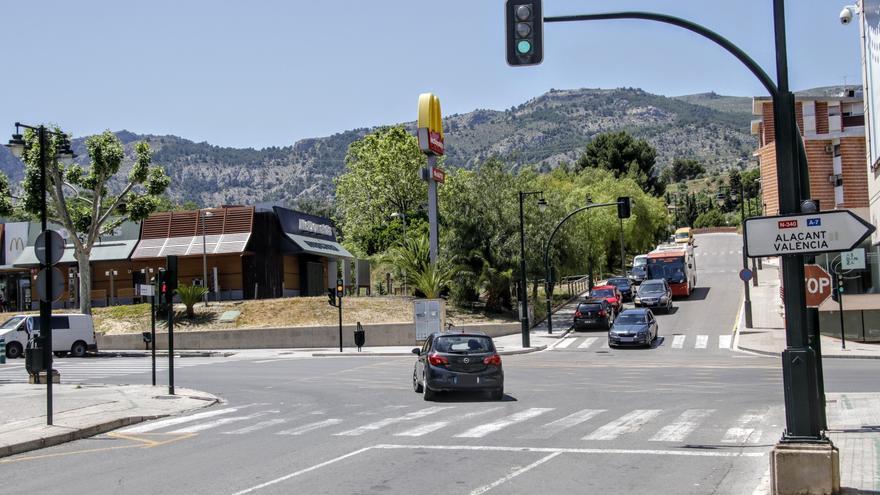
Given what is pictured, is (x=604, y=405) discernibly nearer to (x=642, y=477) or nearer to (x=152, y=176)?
(x=642, y=477)

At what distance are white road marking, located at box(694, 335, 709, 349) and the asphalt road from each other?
434 inches

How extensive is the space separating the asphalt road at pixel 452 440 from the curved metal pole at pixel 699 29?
15.1 ft

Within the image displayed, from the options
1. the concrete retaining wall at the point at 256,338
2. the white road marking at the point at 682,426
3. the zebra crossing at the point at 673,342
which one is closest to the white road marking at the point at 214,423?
the white road marking at the point at 682,426

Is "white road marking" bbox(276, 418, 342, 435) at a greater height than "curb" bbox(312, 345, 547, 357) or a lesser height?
greater

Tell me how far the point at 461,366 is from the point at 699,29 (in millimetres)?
10847

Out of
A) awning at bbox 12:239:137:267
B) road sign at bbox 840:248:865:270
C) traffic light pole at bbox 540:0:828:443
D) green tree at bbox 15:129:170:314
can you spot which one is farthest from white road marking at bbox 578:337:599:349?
awning at bbox 12:239:137:267

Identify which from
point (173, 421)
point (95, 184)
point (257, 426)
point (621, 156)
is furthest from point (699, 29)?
point (621, 156)

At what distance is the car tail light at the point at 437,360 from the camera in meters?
19.5

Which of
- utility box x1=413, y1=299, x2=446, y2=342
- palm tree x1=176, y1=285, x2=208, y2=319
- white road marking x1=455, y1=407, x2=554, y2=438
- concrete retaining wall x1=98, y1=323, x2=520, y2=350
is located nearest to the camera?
white road marking x1=455, y1=407, x2=554, y2=438

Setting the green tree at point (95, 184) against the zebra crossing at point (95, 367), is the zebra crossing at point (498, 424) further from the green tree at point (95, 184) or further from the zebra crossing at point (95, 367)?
the green tree at point (95, 184)

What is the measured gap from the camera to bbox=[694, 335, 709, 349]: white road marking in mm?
38791

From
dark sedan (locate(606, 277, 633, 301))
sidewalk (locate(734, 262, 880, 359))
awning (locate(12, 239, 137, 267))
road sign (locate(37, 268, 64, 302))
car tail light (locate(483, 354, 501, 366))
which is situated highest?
awning (locate(12, 239, 137, 267))

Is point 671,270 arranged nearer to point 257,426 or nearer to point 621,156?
point 257,426

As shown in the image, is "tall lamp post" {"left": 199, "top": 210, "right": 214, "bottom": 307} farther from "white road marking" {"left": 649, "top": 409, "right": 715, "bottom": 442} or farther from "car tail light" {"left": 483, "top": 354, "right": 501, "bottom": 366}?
"white road marking" {"left": 649, "top": 409, "right": 715, "bottom": 442}
